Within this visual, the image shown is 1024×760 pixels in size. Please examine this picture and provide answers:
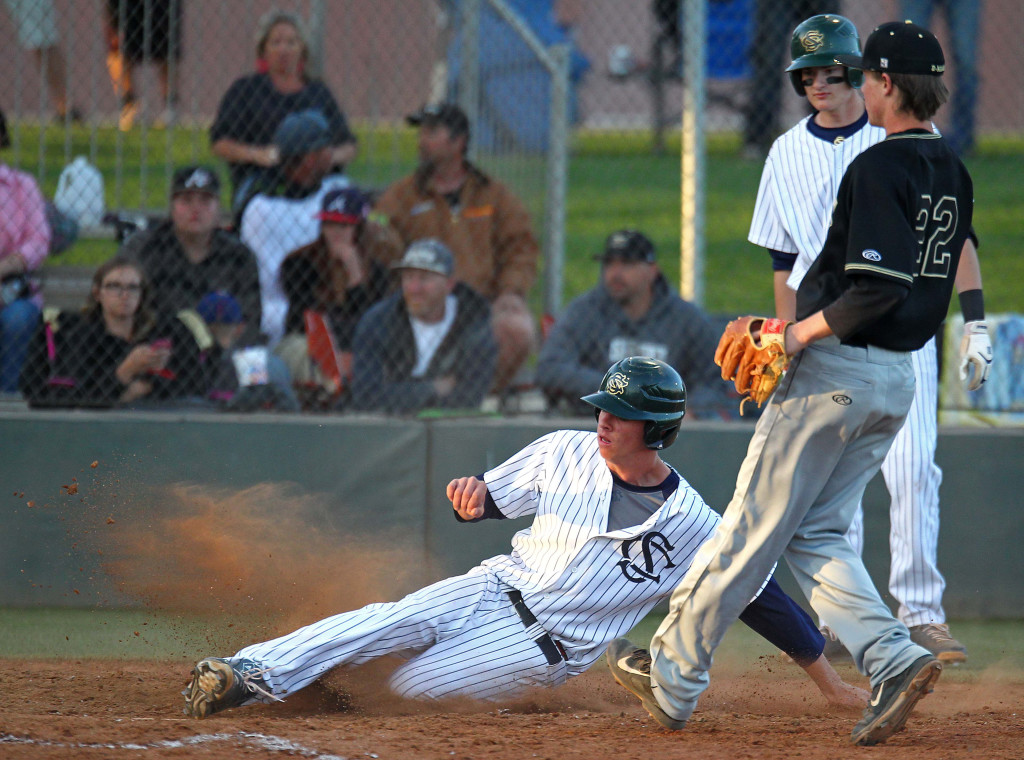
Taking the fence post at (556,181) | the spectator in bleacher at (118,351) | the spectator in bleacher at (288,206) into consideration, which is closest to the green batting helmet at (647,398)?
the spectator in bleacher at (118,351)

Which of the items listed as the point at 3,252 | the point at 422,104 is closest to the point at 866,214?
the point at 422,104

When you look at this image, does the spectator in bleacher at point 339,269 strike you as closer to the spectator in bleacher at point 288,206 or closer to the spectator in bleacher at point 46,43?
the spectator in bleacher at point 288,206

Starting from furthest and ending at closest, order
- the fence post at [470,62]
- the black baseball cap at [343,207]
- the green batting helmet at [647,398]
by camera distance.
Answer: the fence post at [470,62], the black baseball cap at [343,207], the green batting helmet at [647,398]

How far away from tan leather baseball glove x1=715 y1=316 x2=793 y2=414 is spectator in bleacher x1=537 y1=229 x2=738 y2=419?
2706 mm

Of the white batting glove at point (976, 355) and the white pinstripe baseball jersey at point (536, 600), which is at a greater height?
the white batting glove at point (976, 355)

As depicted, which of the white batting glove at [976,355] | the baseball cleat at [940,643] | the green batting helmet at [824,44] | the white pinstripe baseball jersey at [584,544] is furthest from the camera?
the baseball cleat at [940,643]

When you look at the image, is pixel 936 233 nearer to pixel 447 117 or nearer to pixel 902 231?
pixel 902 231

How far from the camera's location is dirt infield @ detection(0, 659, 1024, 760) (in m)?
3.10

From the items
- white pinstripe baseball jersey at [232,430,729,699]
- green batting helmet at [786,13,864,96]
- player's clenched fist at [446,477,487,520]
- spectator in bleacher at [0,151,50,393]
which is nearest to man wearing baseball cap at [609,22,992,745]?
white pinstripe baseball jersey at [232,430,729,699]

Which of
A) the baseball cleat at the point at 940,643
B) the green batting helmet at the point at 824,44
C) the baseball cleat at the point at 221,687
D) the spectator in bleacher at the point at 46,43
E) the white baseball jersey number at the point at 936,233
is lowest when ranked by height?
the baseball cleat at the point at 940,643

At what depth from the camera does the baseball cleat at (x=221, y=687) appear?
3.42 meters

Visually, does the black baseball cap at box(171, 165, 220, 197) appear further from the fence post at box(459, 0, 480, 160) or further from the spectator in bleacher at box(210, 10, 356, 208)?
the fence post at box(459, 0, 480, 160)

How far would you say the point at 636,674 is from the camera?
11.7 ft

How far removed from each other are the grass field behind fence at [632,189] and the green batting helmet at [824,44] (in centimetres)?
341
